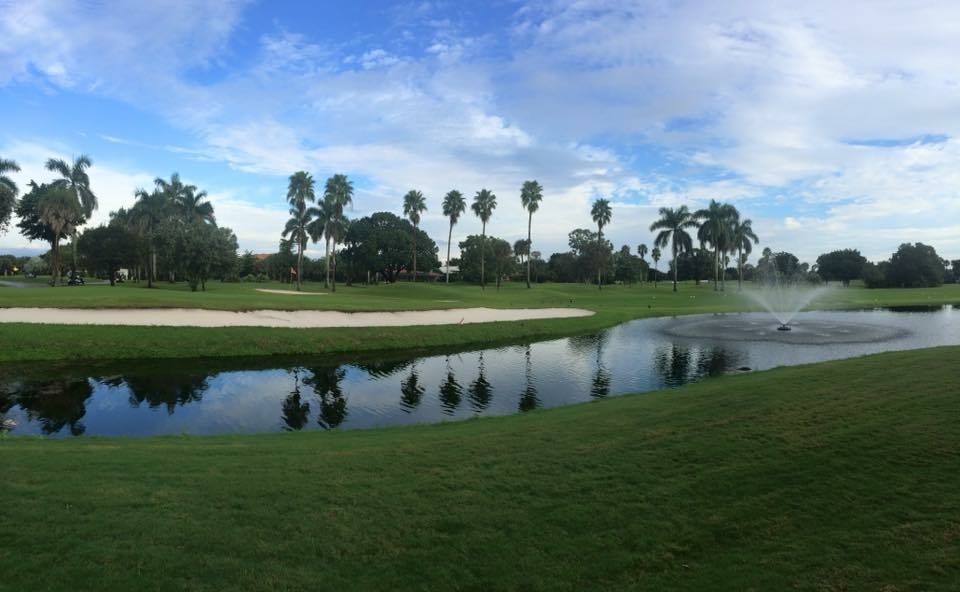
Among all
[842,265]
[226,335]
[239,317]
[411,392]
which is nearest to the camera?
[411,392]

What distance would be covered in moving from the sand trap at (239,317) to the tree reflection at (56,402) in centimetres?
969

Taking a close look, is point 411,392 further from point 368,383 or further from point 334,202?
point 334,202

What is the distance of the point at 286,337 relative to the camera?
31234 millimetres

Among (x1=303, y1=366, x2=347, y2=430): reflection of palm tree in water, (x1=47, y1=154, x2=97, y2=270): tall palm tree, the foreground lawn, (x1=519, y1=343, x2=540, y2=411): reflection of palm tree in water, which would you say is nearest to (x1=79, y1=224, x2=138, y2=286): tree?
(x1=47, y1=154, x2=97, y2=270): tall palm tree

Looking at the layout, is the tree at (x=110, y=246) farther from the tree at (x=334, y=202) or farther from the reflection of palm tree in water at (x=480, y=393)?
the reflection of palm tree in water at (x=480, y=393)

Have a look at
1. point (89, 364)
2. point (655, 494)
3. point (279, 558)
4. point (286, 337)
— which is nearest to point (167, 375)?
point (89, 364)

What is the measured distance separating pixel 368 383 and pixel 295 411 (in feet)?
16.1

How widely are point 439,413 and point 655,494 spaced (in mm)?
11463

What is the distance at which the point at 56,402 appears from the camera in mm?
18922

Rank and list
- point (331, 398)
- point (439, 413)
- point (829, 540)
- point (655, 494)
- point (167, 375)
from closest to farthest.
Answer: point (829, 540), point (655, 494), point (439, 413), point (331, 398), point (167, 375)

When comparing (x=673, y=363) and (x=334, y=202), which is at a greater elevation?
(x=334, y=202)

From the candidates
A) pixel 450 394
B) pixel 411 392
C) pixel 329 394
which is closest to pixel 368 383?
pixel 329 394

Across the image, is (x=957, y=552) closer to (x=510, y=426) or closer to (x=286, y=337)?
(x=510, y=426)

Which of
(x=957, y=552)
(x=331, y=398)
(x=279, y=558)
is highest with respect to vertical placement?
(x=957, y=552)
